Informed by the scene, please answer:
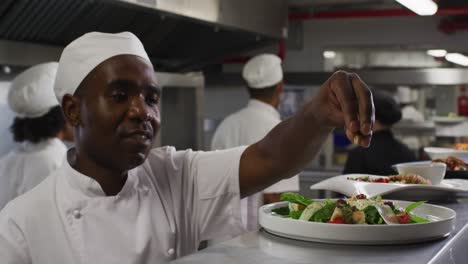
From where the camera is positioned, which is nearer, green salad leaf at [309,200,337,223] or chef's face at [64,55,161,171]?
green salad leaf at [309,200,337,223]

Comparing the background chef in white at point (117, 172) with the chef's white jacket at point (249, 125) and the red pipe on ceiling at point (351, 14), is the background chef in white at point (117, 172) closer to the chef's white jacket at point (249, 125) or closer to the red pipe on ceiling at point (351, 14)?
the chef's white jacket at point (249, 125)

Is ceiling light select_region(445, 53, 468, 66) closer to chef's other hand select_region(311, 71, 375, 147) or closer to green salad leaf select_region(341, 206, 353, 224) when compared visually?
chef's other hand select_region(311, 71, 375, 147)

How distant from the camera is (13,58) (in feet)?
10.4

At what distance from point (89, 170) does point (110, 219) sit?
129 mm

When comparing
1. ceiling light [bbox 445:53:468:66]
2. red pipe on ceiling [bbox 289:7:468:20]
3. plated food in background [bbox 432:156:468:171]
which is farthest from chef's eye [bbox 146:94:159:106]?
ceiling light [bbox 445:53:468:66]

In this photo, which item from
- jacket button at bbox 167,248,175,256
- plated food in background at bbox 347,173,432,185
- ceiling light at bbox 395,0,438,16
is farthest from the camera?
ceiling light at bbox 395,0,438,16

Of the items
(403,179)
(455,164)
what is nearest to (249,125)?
(455,164)

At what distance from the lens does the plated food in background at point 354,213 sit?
1.21 m

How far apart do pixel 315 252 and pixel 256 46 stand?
4335 millimetres

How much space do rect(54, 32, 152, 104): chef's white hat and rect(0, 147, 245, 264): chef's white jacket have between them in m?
0.21

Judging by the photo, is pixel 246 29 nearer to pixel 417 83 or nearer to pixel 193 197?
pixel 417 83

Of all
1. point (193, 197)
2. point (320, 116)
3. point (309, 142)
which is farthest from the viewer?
point (193, 197)

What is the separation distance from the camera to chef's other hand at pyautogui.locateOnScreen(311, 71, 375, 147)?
1083mm

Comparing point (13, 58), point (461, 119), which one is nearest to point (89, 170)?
point (13, 58)
